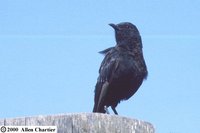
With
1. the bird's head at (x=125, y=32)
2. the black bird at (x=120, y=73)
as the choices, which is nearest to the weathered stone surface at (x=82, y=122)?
the black bird at (x=120, y=73)

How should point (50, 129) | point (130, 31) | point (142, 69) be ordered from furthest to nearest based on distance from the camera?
point (130, 31) → point (142, 69) → point (50, 129)

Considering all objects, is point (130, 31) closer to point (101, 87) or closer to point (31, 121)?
point (101, 87)

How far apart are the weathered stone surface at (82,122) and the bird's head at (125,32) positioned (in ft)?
15.0

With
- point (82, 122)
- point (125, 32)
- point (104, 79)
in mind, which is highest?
point (125, 32)

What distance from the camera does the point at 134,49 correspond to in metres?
7.05

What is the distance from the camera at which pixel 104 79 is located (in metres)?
7.05

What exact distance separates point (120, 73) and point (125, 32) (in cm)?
87

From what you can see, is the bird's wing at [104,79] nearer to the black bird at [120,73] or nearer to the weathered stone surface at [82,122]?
the black bird at [120,73]

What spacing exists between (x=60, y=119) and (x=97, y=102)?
4.38m

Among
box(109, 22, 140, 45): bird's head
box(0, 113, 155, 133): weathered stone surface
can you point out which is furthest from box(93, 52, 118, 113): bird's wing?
box(0, 113, 155, 133): weathered stone surface

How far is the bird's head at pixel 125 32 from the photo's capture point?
7.31 m

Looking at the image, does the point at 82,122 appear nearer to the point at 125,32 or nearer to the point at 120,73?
the point at 120,73

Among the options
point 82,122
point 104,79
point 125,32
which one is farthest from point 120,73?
point 82,122

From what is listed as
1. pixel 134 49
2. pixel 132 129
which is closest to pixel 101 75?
pixel 134 49
